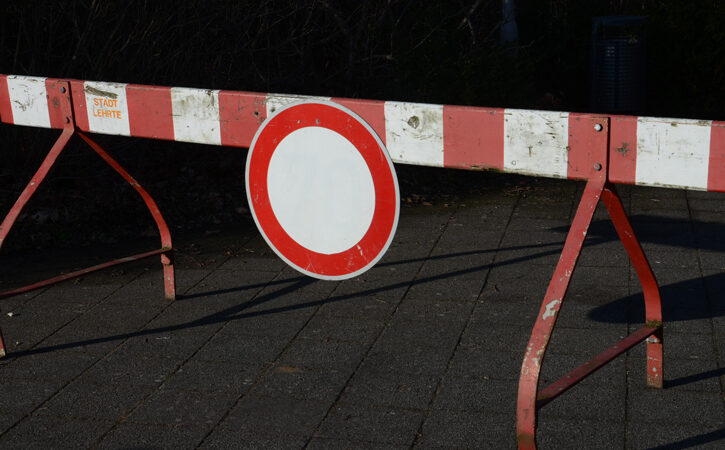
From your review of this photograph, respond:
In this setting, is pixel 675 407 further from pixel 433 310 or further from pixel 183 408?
pixel 183 408

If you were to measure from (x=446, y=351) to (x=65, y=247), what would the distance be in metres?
3.43

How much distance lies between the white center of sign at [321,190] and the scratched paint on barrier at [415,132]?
0.57 feet

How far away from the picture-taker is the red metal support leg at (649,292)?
3.40 m

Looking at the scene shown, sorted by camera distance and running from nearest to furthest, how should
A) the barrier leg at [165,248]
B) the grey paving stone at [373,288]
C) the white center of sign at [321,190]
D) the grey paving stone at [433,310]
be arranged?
the white center of sign at [321,190] → the grey paving stone at [433,310] → the barrier leg at [165,248] → the grey paving stone at [373,288]

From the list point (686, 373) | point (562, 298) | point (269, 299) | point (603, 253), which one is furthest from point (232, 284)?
point (562, 298)

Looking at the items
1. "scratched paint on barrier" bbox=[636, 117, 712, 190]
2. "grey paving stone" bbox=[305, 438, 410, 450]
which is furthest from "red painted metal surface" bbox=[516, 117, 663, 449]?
"grey paving stone" bbox=[305, 438, 410, 450]

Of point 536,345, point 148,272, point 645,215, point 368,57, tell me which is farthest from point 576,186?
point 536,345

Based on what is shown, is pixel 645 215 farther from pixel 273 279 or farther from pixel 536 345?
pixel 536 345

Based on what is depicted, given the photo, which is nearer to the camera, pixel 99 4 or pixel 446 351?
pixel 446 351

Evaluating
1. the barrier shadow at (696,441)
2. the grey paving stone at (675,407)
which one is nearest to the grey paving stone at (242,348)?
the grey paving stone at (675,407)

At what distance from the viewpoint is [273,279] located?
5.54 m

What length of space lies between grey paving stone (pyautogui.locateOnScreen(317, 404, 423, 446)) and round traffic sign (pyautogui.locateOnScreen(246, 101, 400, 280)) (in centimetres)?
59

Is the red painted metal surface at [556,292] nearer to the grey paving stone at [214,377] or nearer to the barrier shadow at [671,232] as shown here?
the grey paving stone at [214,377]

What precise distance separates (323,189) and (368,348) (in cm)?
105
